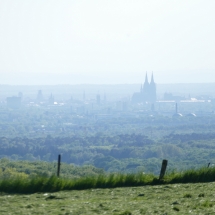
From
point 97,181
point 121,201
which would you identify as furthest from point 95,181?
point 121,201

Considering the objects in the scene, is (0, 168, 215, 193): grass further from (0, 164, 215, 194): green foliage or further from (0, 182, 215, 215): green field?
(0, 182, 215, 215): green field

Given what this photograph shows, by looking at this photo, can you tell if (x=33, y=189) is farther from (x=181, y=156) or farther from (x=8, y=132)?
(x=8, y=132)

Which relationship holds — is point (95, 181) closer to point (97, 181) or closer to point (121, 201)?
point (97, 181)

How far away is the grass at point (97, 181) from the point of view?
10422 mm

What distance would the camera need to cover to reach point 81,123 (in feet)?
533

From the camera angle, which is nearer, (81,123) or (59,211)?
(59,211)

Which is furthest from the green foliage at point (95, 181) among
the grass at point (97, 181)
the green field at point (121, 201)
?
the green field at point (121, 201)

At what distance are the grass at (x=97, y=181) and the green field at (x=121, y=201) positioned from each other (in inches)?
17.1

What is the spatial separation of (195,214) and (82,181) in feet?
13.5

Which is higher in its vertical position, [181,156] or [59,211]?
[59,211]

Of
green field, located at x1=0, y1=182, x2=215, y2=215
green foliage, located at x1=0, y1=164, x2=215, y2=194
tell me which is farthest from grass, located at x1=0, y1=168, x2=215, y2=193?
green field, located at x1=0, y1=182, x2=215, y2=215

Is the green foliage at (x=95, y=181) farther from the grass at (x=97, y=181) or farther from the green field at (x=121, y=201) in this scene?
the green field at (x=121, y=201)

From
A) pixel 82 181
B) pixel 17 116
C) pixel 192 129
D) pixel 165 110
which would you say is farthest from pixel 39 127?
pixel 82 181

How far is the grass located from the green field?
435mm
